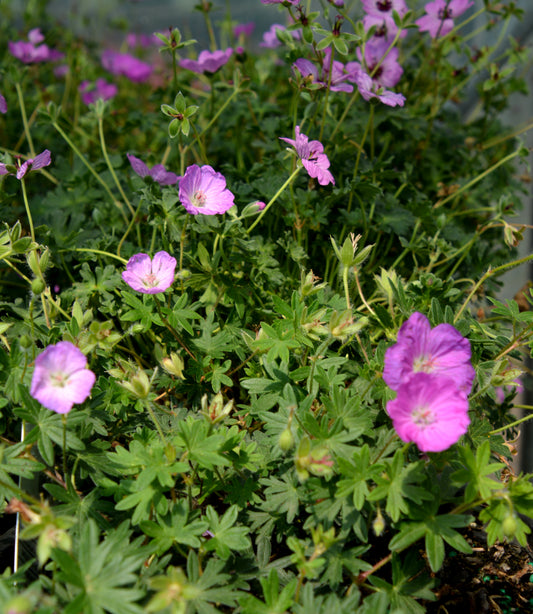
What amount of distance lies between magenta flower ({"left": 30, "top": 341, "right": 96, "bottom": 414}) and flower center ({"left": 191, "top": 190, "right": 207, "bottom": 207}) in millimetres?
494

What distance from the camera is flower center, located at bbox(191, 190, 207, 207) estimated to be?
1313 millimetres

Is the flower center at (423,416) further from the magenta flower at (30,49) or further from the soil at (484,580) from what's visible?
the magenta flower at (30,49)

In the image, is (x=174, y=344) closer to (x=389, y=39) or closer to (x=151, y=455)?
(x=151, y=455)

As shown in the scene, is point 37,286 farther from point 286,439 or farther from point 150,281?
point 286,439

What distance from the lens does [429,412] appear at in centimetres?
91

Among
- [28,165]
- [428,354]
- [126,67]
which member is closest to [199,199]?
[28,165]

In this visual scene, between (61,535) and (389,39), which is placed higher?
(389,39)

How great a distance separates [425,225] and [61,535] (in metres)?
1.35

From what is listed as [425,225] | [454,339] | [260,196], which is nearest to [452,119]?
[425,225]

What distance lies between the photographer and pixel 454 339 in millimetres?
1001

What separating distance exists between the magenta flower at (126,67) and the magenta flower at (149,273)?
2.24 metres

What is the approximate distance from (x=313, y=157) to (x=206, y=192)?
0.29 meters

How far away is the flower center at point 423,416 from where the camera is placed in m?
0.89

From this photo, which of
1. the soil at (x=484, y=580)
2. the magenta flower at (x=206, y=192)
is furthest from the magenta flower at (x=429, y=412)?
the magenta flower at (x=206, y=192)
